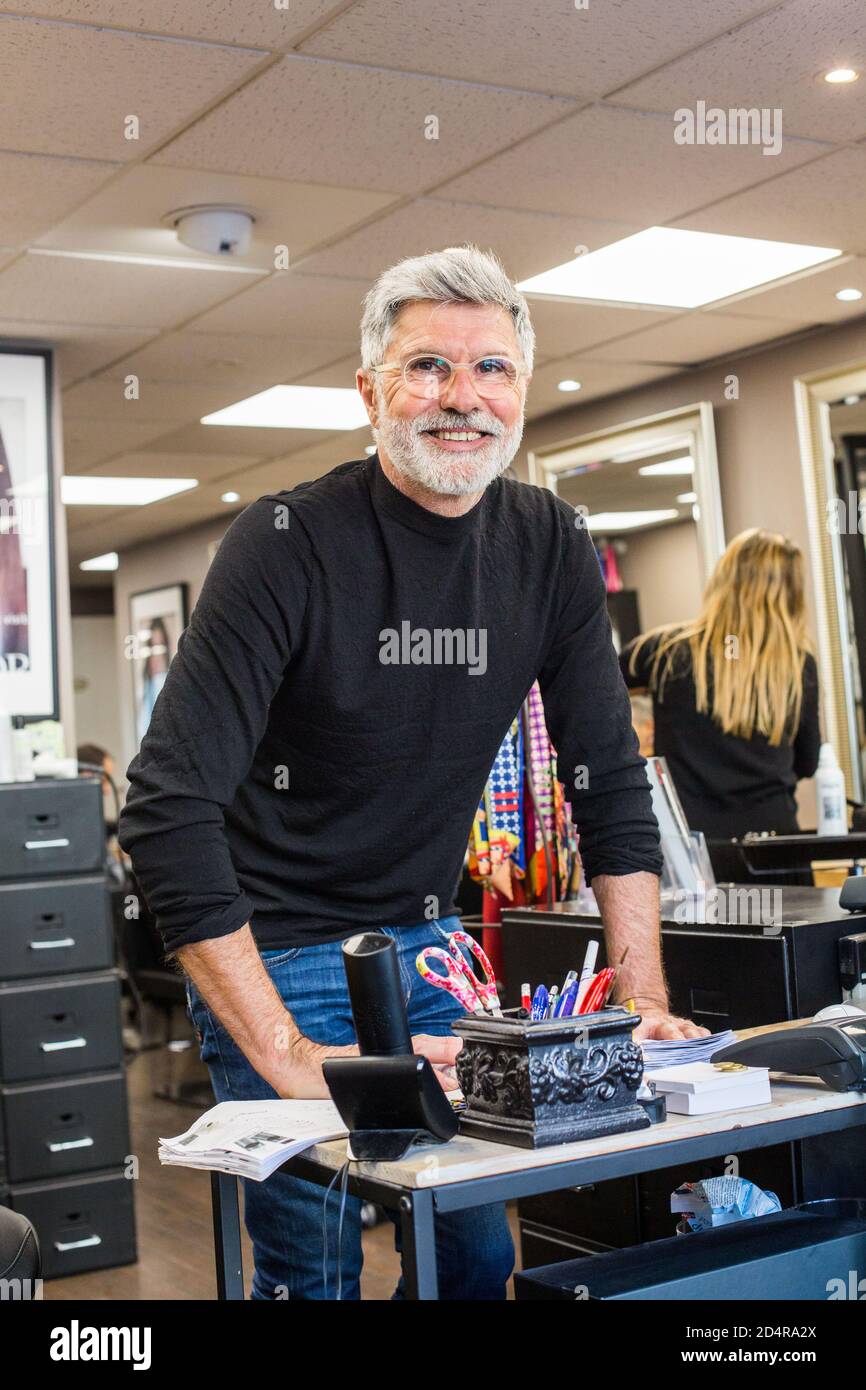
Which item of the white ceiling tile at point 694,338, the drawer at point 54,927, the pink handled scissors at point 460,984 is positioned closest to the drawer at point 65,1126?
the drawer at point 54,927

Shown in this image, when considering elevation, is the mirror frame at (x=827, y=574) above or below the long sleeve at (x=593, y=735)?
above

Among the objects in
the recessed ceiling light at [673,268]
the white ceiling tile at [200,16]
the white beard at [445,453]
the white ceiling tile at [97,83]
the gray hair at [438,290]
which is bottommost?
the white beard at [445,453]

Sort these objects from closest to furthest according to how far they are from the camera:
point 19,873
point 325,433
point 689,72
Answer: point 689,72, point 19,873, point 325,433

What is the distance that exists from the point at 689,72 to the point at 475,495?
196cm

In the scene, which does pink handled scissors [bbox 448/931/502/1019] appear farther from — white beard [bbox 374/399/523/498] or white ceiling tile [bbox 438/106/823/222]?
white ceiling tile [bbox 438/106/823/222]

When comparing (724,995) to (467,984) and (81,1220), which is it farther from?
(81,1220)

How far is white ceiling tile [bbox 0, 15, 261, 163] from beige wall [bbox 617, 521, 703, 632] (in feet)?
10.9

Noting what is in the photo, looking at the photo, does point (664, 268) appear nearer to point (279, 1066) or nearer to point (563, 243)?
point (563, 243)

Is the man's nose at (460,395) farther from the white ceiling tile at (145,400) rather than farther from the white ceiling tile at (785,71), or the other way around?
the white ceiling tile at (145,400)

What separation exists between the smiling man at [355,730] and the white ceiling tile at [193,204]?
219cm

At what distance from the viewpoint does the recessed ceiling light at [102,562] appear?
34.6ft
